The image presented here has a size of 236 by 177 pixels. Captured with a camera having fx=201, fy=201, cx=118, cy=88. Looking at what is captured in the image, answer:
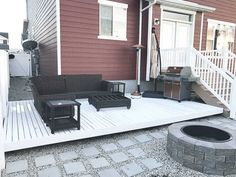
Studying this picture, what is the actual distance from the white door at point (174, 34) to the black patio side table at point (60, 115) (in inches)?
202

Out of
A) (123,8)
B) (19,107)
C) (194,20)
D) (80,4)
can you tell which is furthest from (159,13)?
(19,107)

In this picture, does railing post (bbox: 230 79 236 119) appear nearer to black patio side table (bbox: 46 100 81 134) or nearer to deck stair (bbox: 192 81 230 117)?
deck stair (bbox: 192 81 230 117)

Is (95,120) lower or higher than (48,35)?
lower

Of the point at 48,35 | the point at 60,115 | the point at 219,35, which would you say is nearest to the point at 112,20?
the point at 48,35

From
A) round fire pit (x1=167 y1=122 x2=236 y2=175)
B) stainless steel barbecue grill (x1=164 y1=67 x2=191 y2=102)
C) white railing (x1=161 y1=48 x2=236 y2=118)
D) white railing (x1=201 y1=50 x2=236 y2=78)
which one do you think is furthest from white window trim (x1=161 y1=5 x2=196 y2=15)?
round fire pit (x1=167 y1=122 x2=236 y2=175)

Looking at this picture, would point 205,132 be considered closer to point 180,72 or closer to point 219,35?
point 180,72

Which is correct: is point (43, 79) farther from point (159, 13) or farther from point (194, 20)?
point (194, 20)

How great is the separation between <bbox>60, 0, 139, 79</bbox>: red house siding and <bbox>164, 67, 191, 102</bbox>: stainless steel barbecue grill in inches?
64.8

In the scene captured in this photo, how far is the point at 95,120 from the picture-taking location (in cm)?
394

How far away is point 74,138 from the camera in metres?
3.25

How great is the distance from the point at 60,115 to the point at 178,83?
140 inches

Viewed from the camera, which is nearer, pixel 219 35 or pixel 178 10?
pixel 178 10

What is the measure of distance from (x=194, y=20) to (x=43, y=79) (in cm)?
635

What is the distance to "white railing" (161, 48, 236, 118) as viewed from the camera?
16.5 feet
